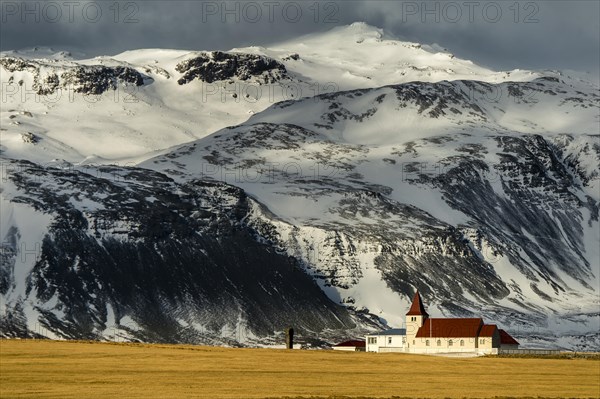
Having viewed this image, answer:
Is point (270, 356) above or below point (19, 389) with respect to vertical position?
below

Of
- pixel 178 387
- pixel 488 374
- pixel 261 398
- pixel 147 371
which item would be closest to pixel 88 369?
pixel 147 371

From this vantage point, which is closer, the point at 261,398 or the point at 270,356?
the point at 261,398

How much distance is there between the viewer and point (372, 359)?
541 feet

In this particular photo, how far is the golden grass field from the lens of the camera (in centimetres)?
11481

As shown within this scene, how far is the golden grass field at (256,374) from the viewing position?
115 m

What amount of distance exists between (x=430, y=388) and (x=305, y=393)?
41.1 feet

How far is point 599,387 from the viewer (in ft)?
421

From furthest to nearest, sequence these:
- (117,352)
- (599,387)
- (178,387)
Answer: (117,352), (599,387), (178,387)

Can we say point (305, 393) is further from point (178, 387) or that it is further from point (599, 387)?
point (599, 387)

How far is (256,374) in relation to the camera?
5231 inches

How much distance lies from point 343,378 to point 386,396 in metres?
17.7

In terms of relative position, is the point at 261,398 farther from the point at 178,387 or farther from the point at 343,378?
the point at 343,378

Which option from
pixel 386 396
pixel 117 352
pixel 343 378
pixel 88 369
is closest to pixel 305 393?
pixel 386 396

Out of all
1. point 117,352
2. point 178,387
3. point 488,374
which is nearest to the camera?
point 178,387
